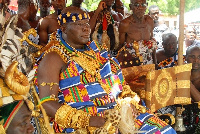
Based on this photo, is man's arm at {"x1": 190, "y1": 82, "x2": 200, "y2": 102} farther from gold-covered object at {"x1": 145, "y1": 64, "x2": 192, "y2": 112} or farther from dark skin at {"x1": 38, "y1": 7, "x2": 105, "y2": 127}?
dark skin at {"x1": 38, "y1": 7, "x2": 105, "y2": 127}

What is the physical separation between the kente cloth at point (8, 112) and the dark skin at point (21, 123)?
3 cm

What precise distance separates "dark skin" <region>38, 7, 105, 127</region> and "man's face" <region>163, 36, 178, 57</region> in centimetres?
215

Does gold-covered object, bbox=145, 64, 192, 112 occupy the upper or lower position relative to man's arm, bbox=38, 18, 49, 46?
lower

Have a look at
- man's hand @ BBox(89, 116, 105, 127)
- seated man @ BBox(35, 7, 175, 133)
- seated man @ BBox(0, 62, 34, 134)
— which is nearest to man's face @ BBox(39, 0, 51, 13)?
seated man @ BBox(35, 7, 175, 133)

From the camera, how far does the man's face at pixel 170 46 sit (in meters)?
4.62

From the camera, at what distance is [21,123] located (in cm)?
163

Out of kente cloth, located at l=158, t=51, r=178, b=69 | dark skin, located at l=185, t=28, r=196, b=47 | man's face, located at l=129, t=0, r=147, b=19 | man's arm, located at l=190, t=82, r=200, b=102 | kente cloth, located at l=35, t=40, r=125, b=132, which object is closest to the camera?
kente cloth, located at l=35, t=40, r=125, b=132

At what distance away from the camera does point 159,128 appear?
285 centimetres

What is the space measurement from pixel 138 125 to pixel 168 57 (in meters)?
2.03

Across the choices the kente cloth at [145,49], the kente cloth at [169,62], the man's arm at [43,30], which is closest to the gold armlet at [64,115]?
the kente cloth at [145,49]

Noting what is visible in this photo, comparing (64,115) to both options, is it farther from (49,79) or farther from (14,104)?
(14,104)

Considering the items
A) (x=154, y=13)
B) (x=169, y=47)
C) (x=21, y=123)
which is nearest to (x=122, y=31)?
(x=169, y=47)

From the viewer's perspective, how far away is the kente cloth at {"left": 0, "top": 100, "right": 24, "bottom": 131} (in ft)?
5.12

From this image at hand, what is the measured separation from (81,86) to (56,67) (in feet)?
0.93
